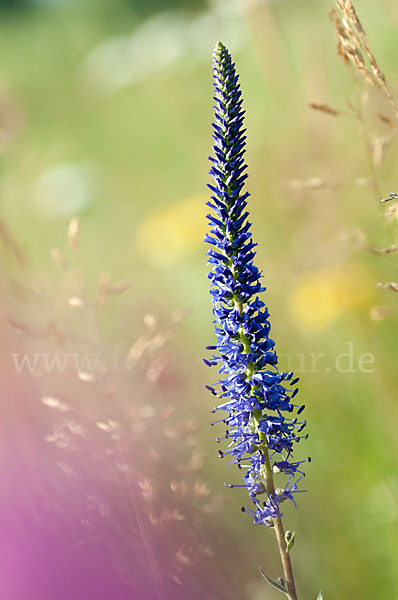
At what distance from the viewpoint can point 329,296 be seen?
292 cm

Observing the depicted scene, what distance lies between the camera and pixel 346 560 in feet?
6.57

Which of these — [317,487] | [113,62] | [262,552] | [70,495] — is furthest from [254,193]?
[113,62]

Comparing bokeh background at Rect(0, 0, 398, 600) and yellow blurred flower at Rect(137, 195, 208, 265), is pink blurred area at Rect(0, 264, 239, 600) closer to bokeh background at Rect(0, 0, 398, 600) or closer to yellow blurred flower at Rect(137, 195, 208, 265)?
bokeh background at Rect(0, 0, 398, 600)

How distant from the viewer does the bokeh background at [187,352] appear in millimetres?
1407

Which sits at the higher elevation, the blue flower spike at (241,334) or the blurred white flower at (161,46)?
the blurred white flower at (161,46)

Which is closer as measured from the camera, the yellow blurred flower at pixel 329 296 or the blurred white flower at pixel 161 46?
the yellow blurred flower at pixel 329 296

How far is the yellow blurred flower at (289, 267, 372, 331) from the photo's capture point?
9.43 feet

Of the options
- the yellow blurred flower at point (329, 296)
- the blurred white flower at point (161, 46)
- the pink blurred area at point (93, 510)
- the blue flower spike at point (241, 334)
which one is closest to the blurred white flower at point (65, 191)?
the blurred white flower at point (161, 46)

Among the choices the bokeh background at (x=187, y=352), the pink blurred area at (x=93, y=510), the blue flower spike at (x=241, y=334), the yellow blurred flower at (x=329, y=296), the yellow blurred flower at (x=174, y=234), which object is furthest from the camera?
the yellow blurred flower at (x=174, y=234)

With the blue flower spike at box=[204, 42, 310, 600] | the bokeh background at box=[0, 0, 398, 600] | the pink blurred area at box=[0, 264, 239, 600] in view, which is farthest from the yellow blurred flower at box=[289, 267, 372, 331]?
the blue flower spike at box=[204, 42, 310, 600]

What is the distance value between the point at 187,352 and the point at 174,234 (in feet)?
3.98

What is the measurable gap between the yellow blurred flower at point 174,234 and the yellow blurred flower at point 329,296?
1.02 meters

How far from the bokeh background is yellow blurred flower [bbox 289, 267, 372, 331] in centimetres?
1

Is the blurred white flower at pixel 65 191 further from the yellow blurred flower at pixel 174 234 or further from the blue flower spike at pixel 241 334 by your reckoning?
the blue flower spike at pixel 241 334
